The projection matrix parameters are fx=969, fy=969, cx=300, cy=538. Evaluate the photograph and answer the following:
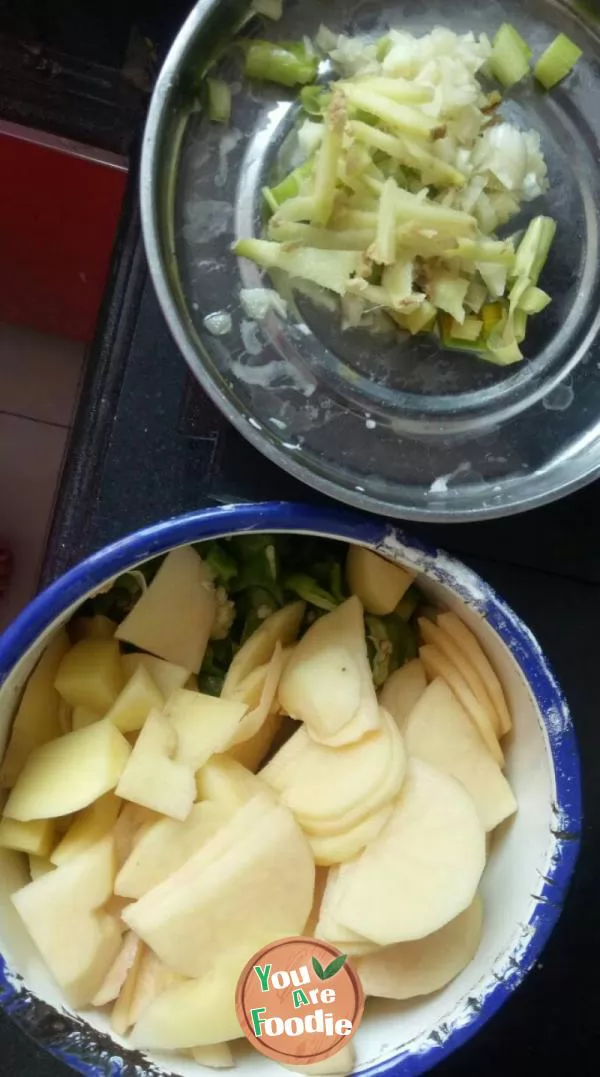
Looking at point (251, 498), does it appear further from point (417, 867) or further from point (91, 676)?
point (417, 867)

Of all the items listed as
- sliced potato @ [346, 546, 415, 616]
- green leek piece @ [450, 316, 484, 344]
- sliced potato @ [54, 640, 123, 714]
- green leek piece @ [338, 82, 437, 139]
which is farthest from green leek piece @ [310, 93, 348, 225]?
sliced potato @ [54, 640, 123, 714]

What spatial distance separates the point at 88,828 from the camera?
27.0 inches

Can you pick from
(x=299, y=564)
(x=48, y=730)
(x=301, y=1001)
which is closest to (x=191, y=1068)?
(x=301, y=1001)

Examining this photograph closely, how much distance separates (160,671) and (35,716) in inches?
3.7

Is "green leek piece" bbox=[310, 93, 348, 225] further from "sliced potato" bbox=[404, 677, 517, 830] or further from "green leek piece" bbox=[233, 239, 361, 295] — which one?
"sliced potato" bbox=[404, 677, 517, 830]

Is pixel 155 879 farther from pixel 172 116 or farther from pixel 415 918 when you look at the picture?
pixel 172 116

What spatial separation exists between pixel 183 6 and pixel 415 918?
29.6 inches

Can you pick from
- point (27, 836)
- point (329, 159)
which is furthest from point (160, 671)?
point (329, 159)

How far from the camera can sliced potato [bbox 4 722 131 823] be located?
0.66 metres

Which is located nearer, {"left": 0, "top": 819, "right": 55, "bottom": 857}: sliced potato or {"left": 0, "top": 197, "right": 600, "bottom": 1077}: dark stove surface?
{"left": 0, "top": 819, "right": 55, "bottom": 857}: sliced potato

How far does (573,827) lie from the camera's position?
0.68 m

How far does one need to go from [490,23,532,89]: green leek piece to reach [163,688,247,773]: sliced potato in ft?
1.70

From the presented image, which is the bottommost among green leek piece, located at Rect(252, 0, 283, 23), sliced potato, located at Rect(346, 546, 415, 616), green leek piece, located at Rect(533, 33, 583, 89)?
sliced potato, located at Rect(346, 546, 415, 616)

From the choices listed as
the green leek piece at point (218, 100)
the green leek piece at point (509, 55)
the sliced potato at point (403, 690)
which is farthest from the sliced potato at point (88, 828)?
the green leek piece at point (509, 55)
